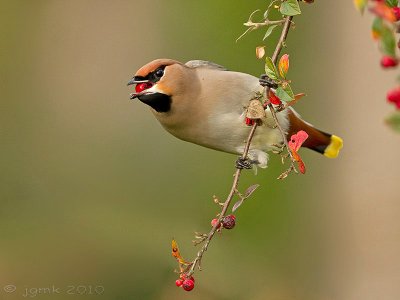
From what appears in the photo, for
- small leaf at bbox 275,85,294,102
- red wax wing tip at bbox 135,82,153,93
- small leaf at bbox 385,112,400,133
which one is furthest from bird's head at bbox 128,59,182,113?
small leaf at bbox 385,112,400,133

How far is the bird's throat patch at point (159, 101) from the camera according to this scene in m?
2.10

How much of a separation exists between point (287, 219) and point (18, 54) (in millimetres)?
1605

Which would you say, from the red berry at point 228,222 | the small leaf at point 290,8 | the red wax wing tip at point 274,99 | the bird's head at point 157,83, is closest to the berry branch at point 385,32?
the small leaf at point 290,8

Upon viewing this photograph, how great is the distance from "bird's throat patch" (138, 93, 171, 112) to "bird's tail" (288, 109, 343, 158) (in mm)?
336

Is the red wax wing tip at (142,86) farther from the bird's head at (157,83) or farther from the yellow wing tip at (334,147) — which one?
the yellow wing tip at (334,147)

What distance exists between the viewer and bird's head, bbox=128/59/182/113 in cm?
205

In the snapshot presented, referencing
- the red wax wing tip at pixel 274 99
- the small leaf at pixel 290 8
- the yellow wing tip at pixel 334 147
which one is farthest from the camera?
the yellow wing tip at pixel 334 147

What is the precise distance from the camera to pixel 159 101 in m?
2.14

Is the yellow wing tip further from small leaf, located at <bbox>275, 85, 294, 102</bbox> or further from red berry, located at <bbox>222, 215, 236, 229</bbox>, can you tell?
small leaf, located at <bbox>275, 85, 294, 102</bbox>

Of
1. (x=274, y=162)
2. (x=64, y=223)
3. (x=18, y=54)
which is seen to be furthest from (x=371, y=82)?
(x=18, y=54)

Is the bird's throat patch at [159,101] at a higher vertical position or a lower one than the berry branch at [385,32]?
lower

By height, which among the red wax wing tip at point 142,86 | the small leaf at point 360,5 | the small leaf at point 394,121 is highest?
the small leaf at point 360,5

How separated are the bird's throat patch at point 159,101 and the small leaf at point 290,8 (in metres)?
0.69
